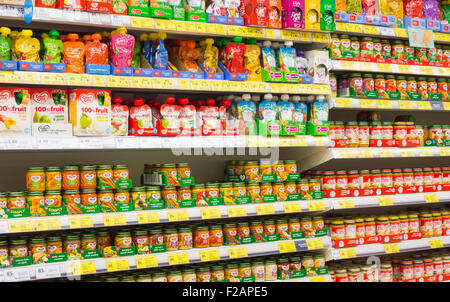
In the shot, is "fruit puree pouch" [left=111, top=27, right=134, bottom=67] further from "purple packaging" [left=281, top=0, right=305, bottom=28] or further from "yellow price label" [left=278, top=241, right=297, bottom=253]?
"yellow price label" [left=278, top=241, right=297, bottom=253]

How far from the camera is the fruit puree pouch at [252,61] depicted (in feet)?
11.4

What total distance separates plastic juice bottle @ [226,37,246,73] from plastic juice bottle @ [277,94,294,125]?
1.16 ft

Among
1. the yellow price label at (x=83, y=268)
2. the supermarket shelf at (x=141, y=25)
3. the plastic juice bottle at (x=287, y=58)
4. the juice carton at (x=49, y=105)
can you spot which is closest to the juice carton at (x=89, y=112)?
the juice carton at (x=49, y=105)

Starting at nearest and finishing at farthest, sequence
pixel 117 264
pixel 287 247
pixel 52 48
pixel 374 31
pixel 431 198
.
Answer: pixel 52 48 → pixel 117 264 → pixel 287 247 → pixel 374 31 → pixel 431 198

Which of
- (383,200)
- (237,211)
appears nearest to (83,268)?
(237,211)

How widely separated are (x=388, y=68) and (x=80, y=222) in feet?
7.82

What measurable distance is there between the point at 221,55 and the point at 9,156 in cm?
144

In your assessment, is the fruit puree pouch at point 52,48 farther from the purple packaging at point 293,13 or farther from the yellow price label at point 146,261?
the purple packaging at point 293,13

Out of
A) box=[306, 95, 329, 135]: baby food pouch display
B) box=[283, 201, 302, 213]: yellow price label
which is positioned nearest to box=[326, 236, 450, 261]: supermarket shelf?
box=[283, 201, 302, 213]: yellow price label

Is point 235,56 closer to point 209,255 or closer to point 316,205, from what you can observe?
point 316,205

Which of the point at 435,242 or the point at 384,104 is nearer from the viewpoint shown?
the point at 384,104

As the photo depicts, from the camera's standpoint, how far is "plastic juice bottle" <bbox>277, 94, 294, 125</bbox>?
354 centimetres

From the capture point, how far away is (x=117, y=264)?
3010mm
